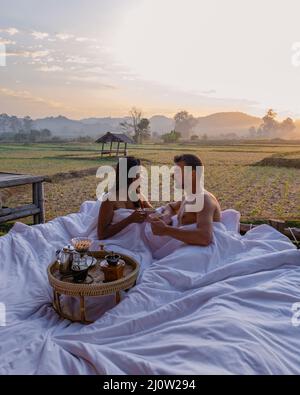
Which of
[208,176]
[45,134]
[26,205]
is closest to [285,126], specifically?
[208,176]

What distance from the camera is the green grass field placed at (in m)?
5.46

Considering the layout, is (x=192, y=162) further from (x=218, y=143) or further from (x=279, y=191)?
(x=218, y=143)

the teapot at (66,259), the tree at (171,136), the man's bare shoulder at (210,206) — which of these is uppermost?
the tree at (171,136)

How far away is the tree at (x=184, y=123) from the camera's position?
34.4 feet

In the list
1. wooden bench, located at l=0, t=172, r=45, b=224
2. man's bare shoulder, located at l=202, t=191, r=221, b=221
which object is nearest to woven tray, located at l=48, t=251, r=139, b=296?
man's bare shoulder, located at l=202, t=191, r=221, b=221

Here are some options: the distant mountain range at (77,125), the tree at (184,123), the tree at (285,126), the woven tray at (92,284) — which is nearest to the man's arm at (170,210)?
the woven tray at (92,284)

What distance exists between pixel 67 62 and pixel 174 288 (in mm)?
5968

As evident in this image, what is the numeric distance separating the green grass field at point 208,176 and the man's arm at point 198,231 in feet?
6.32

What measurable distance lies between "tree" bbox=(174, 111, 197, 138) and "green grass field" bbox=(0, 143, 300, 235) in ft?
2.30

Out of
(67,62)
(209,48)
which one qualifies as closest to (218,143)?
(67,62)

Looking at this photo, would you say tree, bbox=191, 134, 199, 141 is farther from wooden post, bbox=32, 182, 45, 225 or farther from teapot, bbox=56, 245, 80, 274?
teapot, bbox=56, 245, 80, 274

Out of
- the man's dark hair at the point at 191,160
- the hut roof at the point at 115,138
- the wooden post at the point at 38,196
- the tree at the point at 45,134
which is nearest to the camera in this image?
the man's dark hair at the point at 191,160

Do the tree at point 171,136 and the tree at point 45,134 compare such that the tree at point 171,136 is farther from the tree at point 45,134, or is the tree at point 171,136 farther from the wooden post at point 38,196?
the wooden post at point 38,196

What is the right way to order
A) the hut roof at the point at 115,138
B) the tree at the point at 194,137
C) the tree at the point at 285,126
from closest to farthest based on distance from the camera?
1. the hut roof at the point at 115,138
2. the tree at the point at 194,137
3. the tree at the point at 285,126
